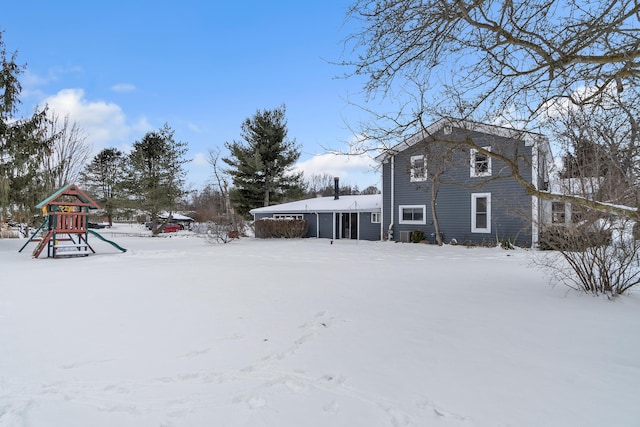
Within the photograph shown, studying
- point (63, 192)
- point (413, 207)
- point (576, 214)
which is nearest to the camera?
point (576, 214)

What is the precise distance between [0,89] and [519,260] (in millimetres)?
21866

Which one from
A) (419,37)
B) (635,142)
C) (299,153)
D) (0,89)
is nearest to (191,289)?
(419,37)

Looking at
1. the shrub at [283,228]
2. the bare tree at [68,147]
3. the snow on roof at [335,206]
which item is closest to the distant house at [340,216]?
the snow on roof at [335,206]

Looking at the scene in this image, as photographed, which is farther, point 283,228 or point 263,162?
point 263,162

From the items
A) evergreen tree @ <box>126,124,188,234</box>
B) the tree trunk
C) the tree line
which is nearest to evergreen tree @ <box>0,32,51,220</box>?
the tree line

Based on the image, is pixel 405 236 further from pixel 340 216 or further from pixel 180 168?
pixel 180 168

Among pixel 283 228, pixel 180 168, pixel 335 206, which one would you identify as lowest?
pixel 283 228

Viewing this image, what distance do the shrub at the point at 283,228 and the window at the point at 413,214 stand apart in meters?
6.25

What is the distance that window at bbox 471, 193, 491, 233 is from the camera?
15062mm

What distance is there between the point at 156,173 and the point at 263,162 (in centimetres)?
814

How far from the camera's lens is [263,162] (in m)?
26.9

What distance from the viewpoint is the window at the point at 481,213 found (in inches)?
593

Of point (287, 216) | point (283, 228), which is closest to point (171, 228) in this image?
point (287, 216)

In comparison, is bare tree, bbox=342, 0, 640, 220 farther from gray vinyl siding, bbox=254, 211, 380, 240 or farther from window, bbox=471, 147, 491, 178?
gray vinyl siding, bbox=254, 211, 380, 240
